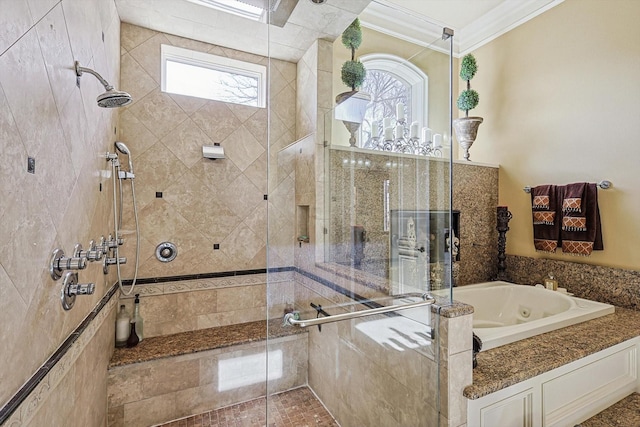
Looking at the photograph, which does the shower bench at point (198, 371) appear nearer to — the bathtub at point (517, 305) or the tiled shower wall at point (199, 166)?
the tiled shower wall at point (199, 166)

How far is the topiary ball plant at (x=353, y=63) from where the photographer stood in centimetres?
233

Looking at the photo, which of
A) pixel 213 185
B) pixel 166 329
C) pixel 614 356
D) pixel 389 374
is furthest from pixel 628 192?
pixel 166 329

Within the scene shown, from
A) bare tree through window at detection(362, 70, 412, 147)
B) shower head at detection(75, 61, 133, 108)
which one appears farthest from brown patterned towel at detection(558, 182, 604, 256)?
shower head at detection(75, 61, 133, 108)

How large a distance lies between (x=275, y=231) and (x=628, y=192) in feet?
8.48

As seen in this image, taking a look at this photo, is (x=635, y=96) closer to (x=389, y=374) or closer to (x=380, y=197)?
(x=380, y=197)

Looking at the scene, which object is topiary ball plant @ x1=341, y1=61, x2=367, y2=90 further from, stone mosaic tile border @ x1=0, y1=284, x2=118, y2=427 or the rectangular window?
stone mosaic tile border @ x1=0, y1=284, x2=118, y2=427

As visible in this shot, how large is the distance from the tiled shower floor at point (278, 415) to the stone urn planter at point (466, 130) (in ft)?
8.68

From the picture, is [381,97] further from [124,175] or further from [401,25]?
[124,175]

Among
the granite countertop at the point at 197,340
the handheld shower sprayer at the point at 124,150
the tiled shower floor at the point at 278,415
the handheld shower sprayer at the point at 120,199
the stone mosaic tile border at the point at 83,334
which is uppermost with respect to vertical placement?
the handheld shower sprayer at the point at 124,150

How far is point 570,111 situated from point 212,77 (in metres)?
3.18

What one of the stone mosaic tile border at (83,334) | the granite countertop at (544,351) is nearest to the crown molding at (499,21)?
the granite countertop at (544,351)

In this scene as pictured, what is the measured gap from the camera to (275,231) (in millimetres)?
2164

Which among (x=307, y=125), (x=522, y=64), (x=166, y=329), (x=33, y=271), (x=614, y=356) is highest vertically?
(x=522, y=64)

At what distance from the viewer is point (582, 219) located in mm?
2293
